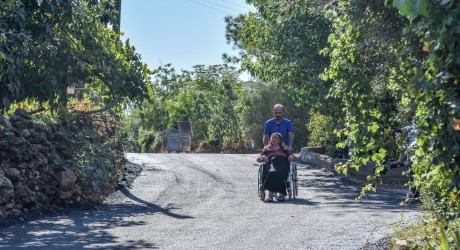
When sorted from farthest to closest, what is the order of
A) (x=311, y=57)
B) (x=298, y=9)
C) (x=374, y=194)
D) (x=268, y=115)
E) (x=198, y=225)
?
(x=268, y=115), (x=311, y=57), (x=298, y=9), (x=374, y=194), (x=198, y=225)

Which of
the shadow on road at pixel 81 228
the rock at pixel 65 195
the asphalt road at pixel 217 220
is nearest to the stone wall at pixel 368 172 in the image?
the asphalt road at pixel 217 220

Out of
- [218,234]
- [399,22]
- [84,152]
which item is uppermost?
[399,22]

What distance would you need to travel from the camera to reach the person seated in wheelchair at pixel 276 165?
1556 cm

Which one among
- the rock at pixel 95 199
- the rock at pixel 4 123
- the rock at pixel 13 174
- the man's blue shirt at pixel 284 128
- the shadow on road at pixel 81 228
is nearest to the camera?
the shadow on road at pixel 81 228

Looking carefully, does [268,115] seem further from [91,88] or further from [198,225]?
[198,225]

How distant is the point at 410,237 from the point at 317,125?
60.0ft

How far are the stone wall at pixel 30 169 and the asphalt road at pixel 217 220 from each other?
0.59 m

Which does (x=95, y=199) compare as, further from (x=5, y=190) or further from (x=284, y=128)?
(x=284, y=128)

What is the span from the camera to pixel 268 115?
38.5 meters

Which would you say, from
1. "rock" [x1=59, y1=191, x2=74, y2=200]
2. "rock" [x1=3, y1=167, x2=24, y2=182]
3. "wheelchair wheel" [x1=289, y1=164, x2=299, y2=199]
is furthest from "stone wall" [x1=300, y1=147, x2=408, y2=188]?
"rock" [x1=3, y1=167, x2=24, y2=182]

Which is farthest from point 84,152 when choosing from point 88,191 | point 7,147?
point 7,147

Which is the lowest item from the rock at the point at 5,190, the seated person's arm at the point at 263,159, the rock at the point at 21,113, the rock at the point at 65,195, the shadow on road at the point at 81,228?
the shadow on road at the point at 81,228

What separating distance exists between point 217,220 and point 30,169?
3.95 meters

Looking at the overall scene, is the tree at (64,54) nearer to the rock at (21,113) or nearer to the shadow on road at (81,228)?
the rock at (21,113)
